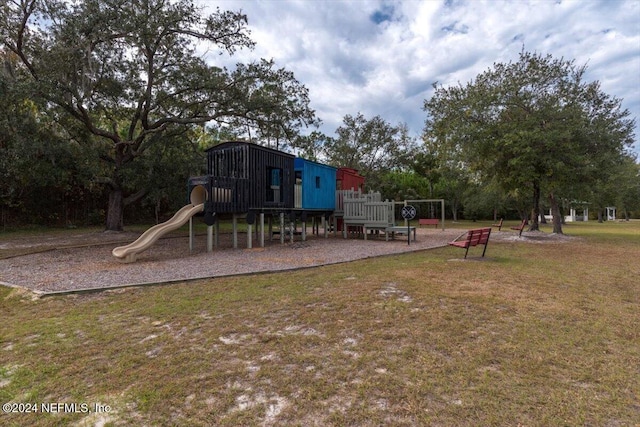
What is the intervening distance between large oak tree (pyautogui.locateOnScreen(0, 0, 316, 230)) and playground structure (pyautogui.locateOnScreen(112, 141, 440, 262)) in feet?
13.3

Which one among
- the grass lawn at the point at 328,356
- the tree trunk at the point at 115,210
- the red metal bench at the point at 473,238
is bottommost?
the grass lawn at the point at 328,356

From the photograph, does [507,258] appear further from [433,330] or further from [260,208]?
[260,208]

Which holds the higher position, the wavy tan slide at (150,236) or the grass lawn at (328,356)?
the wavy tan slide at (150,236)

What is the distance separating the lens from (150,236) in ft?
31.6

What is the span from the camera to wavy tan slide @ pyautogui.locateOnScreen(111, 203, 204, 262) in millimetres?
8672

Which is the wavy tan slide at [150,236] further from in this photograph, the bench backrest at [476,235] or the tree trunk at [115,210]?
the tree trunk at [115,210]

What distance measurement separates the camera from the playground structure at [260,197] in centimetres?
1052

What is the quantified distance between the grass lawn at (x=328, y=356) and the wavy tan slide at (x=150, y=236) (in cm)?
338

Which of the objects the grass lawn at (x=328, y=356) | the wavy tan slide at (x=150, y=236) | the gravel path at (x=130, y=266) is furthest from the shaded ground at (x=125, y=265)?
the grass lawn at (x=328, y=356)

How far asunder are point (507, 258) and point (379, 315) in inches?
259

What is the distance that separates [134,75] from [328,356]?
656 inches

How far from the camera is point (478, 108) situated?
14.7m

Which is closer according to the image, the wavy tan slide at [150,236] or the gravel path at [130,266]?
the gravel path at [130,266]

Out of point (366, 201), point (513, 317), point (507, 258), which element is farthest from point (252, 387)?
point (366, 201)
